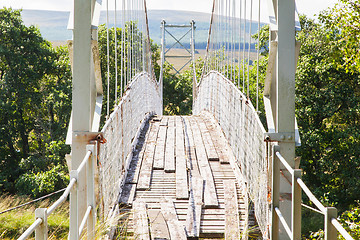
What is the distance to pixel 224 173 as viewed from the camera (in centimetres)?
457

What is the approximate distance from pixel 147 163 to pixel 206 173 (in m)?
0.64

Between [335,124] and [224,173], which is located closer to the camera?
[224,173]

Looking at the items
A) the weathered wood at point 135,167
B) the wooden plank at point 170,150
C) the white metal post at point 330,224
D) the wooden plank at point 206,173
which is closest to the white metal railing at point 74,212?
the white metal post at point 330,224

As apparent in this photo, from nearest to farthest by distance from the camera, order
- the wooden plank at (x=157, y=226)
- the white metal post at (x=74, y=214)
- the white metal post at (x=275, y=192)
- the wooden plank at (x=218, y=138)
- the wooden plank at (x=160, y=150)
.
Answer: the white metal post at (x=74, y=214) → the white metal post at (x=275, y=192) → the wooden plank at (x=157, y=226) → the wooden plank at (x=160, y=150) → the wooden plank at (x=218, y=138)

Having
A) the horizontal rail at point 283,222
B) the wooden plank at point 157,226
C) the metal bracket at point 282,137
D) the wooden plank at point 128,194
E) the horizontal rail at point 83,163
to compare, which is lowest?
the wooden plank at point 157,226

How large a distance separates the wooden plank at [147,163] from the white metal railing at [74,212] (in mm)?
1430

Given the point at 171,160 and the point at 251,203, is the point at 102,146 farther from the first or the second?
the point at 171,160

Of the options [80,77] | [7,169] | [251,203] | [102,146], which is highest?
[80,77]

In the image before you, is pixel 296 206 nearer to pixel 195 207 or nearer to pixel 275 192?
pixel 275 192

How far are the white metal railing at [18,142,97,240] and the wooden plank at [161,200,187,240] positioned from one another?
754 mm

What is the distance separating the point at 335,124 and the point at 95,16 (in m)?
11.4

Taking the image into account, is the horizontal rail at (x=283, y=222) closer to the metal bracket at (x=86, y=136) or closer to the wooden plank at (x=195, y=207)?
the wooden plank at (x=195, y=207)

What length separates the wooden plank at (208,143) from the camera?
5.13 m

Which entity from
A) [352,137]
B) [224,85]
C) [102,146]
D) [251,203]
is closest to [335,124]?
[352,137]
